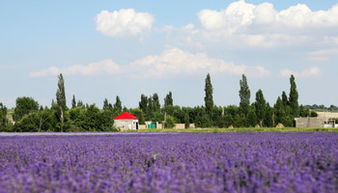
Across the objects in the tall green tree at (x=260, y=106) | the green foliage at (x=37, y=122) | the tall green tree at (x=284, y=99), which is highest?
the tall green tree at (x=284, y=99)

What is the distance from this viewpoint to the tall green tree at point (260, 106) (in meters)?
54.8

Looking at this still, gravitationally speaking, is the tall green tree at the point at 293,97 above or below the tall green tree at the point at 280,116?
above

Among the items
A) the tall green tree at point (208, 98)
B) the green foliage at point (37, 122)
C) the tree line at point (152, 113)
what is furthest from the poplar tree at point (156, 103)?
the green foliage at point (37, 122)

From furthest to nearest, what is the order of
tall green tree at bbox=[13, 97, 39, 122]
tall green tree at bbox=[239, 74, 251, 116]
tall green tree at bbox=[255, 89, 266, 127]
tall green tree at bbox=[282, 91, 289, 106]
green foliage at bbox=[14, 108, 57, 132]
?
tall green tree at bbox=[282, 91, 289, 106] → tall green tree at bbox=[239, 74, 251, 116] → tall green tree at bbox=[255, 89, 266, 127] → tall green tree at bbox=[13, 97, 39, 122] → green foliage at bbox=[14, 108, 57, 132]

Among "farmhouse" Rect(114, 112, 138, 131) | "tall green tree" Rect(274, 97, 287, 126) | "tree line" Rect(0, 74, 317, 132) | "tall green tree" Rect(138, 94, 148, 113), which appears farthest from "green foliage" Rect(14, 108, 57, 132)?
"tall green tree" Rect(138, 94, 148, 113)

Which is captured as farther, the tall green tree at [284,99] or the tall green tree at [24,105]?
the tall green tree at [284,99]

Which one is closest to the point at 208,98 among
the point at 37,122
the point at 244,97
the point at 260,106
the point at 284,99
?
the point at 244,97

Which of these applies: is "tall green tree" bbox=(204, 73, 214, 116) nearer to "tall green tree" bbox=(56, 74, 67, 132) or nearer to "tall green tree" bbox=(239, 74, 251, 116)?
"tall green tree" bbox=(239, 74, 251, 116)

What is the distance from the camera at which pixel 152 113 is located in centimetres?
7606

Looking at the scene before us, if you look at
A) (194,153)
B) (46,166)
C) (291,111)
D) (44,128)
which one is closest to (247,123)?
(291,111)

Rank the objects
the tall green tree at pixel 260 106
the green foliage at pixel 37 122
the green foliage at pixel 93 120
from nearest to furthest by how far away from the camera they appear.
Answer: the green foliage at pixel 37 122, the green foliage at pixel 93 120, the tall green tree at pixel 260 106

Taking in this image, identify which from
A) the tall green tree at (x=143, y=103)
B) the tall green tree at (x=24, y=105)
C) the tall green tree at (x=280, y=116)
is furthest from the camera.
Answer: the tall green tree at (x=143, y=103)

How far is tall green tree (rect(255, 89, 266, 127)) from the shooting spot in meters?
54.8

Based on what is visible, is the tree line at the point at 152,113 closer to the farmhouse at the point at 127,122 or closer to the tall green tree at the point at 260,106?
the tall green tree at the point at 260,106
